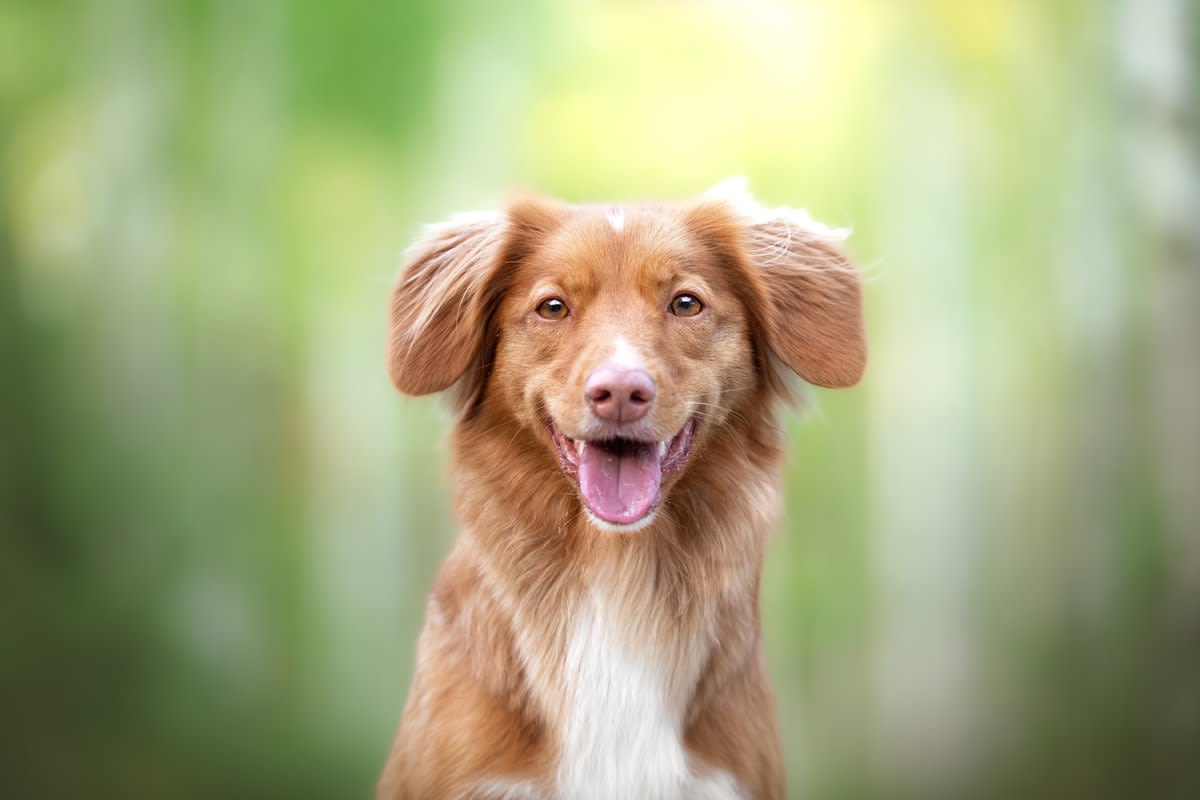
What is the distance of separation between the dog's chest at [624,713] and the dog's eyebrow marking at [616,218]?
827 millimetres

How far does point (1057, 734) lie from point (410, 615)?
2.41 m

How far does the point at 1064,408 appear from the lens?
172 inches

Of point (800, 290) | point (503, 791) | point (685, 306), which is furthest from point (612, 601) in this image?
point (800, 290)

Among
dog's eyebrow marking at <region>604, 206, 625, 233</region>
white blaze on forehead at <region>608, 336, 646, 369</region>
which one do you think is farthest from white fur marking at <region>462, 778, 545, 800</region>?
dog's eyebrow marking at <region>604, 206, 625, 233</region>

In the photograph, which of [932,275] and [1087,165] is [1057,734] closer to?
[932,275]

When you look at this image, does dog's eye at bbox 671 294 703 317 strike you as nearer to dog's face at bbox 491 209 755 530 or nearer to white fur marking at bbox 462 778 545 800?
dog's face at bbox 491 209 755 530

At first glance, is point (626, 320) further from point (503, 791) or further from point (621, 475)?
point (503, 791)

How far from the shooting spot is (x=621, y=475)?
8.07ft

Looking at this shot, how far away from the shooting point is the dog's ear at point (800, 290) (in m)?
2.73

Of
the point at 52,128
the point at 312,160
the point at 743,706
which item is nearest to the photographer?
the point at 743,706

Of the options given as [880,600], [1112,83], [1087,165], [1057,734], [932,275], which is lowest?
[1057,734]

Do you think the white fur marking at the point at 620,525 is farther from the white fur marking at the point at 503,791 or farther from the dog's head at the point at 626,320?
the white fur marking at the point at 503,791

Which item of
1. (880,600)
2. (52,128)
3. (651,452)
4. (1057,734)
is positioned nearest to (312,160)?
(52,128)

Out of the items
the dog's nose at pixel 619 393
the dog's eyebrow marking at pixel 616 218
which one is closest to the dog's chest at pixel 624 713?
the dog's nose at pixel 619 393
